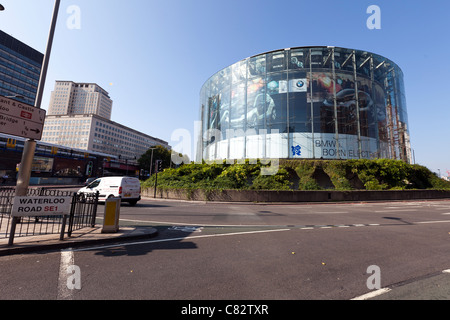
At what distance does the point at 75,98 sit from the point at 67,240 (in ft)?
647

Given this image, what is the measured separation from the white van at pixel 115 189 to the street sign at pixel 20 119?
9295mm

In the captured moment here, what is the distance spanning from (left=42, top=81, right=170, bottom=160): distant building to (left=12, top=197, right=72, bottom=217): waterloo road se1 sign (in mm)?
Answer: 74658

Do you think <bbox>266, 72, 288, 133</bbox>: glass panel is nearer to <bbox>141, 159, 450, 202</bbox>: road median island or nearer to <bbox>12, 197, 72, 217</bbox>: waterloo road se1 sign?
<bbox>141, 159, 450, 202</bbox>: road median island

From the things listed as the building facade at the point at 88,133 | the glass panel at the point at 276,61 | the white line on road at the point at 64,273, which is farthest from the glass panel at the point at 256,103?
the building facade at the point at 88,133

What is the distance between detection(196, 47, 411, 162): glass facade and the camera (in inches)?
1266

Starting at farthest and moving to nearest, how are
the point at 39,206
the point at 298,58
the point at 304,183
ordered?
the point at 298,58 < the point at 304,183 < the point at 39,206

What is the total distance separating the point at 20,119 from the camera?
562cm

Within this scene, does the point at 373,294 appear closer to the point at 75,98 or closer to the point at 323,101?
the point at 323,101

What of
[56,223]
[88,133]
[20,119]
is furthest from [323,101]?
[88,133]

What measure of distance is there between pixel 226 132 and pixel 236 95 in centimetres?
713

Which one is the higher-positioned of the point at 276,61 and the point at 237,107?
the point at 276,61

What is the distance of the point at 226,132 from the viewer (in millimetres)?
38094

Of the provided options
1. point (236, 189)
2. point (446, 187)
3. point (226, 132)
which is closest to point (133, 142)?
point (226, 132)
